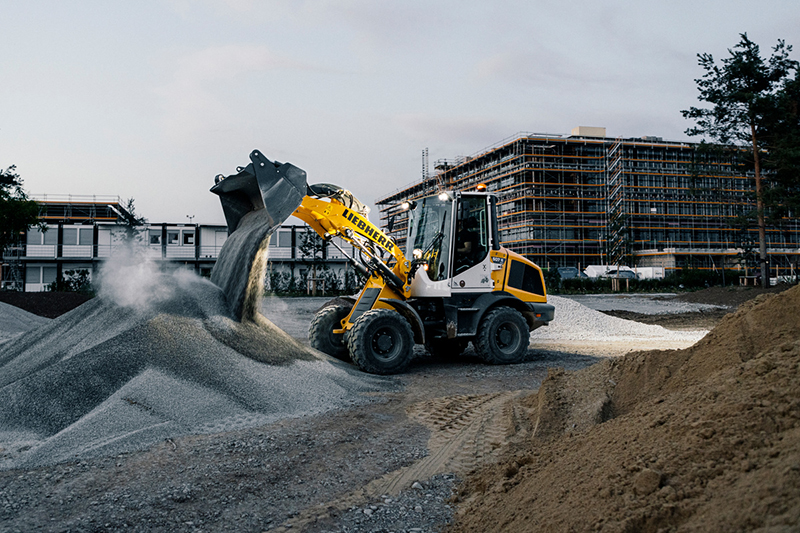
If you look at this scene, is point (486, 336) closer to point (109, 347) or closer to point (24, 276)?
point (109, 347)

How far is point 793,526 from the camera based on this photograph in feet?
6.44

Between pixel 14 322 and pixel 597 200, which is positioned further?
pixel 597 200

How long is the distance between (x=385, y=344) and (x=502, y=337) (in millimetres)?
2519

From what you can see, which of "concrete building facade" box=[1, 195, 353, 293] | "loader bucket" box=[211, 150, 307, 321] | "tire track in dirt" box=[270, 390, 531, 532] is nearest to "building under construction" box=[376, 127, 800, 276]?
"concrete building facade" box=[1, 195, 353, 293]

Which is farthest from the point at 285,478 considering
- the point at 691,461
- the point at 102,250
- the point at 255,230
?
the point at 102,250

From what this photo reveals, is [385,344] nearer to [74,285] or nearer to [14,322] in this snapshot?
[14,322]

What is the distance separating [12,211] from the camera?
24531mm

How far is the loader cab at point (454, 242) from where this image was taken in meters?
10.0

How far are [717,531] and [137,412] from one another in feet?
16.6

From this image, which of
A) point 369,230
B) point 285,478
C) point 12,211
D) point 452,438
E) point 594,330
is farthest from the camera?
point 12,211

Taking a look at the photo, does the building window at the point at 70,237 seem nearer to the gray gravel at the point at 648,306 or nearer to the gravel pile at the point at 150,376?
the gray gravel at the point at 648,306

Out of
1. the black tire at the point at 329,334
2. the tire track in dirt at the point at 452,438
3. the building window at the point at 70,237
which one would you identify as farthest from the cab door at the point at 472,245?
the building window at the point at 70,237

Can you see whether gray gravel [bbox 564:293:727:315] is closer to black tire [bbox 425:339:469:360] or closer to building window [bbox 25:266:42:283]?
black tire [bbox 425:339:469:360]

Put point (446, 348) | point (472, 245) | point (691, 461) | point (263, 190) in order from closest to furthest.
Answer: point (691, 461) → point (263, 190) → point (472, 245) → point (446, 348)
